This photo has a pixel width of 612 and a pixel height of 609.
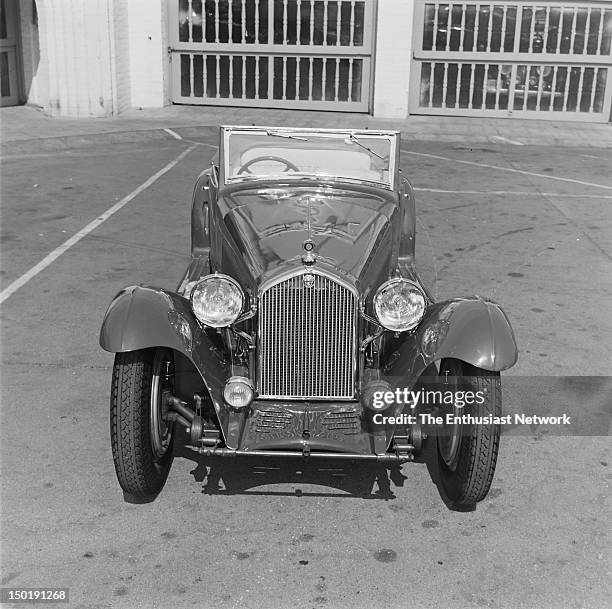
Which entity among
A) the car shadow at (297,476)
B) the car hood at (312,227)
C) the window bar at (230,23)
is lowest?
the car shadow at (297,476)

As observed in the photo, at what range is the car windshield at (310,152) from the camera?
538cm

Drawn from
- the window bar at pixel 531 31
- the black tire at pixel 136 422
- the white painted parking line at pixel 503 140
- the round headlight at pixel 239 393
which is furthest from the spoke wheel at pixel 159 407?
the window bar at pixel 531 31

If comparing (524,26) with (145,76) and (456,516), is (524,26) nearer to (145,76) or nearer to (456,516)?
(145,76)

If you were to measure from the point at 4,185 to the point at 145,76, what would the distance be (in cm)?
718

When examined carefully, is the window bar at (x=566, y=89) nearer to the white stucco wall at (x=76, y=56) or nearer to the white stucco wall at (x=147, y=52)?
the white stucco wall at (x=147, y=52)

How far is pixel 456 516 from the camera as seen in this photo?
13.5 feet

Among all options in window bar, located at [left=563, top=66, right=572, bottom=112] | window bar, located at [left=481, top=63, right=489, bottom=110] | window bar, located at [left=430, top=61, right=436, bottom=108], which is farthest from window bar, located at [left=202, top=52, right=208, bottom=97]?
window bar, located at [left=563, top=66, right=572, bottom=112]

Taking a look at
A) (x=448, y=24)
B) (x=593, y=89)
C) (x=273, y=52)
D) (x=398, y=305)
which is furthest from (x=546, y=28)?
(x=398, y=305)

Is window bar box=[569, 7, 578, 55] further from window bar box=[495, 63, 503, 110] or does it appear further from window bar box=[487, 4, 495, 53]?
window bar box=[487, 4, 495, 53]

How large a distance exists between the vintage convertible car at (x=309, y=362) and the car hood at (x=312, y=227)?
1 centimetres

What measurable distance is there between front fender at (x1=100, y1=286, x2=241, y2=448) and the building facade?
12848mm

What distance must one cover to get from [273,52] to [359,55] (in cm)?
174

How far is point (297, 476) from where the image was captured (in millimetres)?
4410

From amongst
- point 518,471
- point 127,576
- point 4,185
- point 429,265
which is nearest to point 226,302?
point 127,576
